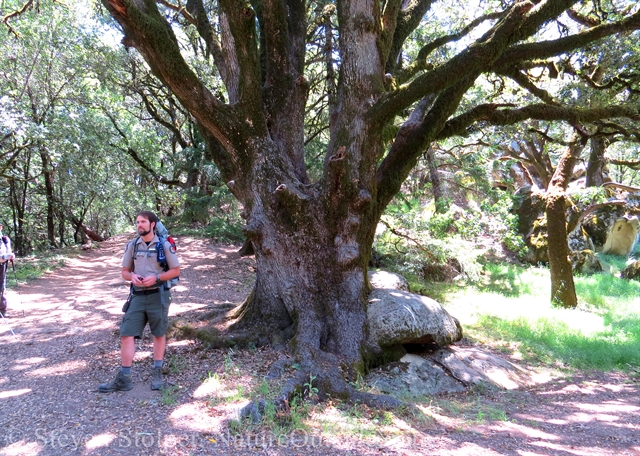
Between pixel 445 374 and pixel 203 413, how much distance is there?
3.44 metres

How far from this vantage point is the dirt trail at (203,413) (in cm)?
300

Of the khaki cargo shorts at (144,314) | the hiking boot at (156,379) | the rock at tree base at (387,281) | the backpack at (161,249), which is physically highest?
the backpack at (161,249)

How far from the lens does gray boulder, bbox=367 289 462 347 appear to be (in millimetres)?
5367

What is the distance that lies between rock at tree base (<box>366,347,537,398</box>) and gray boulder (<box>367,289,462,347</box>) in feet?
0.85

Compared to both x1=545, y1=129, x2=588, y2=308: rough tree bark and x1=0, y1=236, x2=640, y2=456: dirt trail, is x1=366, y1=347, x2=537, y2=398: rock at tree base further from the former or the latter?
x1=545, y1=129, x2=588, y2=308: rough tree bark

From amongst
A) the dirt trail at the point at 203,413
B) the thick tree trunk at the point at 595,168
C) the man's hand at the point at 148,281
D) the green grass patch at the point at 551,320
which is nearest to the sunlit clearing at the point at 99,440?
the dirt trail at the point at 203,413

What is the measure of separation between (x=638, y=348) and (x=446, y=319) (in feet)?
12.8

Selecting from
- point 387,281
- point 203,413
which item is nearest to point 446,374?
point 387,281

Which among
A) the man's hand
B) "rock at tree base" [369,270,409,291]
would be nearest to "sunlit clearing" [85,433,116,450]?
the man's hand

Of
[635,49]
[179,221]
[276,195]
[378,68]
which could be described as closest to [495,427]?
[276,195]

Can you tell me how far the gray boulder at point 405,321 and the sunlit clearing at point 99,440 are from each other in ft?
10.7

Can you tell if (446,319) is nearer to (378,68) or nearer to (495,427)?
(495,427)

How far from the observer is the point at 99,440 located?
9.73ft

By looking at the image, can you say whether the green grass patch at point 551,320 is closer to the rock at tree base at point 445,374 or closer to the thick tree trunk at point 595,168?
the rock at tree base at point 445,374
